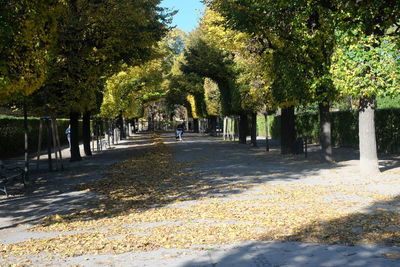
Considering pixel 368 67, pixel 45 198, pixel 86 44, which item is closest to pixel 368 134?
pixel 368 67

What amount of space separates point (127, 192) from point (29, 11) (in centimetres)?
475

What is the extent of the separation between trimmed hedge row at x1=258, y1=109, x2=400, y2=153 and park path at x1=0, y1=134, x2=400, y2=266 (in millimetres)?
4867

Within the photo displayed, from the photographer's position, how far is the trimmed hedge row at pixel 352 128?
72.7ft

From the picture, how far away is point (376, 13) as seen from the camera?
13.4 m

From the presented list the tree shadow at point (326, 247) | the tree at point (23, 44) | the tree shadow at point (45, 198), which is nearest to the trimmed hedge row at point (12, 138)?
the tree shadow at point (45, 198)

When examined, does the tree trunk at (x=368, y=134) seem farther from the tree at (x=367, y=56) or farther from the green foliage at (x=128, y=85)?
the green foliage at (x=128, y=85)

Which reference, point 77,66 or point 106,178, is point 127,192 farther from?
point 77,66

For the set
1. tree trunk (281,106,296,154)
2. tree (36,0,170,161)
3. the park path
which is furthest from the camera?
tree trunk (281,106,296,154)

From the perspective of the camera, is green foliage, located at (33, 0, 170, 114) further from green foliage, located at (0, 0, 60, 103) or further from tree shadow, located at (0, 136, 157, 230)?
green foliage, located at (0, 0, 60, 103)

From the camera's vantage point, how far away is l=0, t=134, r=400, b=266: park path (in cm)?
579

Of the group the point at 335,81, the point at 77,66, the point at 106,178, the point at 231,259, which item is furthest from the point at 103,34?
the point at 231,259

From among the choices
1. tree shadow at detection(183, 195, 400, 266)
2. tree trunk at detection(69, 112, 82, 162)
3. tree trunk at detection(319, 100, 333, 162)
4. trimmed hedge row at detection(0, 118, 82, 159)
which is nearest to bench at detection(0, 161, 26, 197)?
tree trunk at detection(69, 112, 82, 162)

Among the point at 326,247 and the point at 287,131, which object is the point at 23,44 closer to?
the point at 326,247

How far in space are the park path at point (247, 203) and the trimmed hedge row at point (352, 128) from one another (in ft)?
16.0
